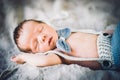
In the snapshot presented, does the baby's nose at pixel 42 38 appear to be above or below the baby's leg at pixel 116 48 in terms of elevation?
above

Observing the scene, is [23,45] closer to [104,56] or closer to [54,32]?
[54,32]

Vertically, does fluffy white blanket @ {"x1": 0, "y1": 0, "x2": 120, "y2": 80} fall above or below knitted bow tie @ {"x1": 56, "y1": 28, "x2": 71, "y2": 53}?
above

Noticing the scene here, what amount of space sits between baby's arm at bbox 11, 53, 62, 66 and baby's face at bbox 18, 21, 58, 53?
0.02 m

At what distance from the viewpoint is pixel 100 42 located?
0.88m

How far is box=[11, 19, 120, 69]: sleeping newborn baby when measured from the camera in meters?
0.86

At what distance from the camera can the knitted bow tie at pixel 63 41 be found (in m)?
0.89

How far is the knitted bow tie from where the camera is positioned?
0.89 metres

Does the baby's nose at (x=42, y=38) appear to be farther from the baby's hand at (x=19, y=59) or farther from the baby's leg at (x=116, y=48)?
the baby's leg at (x=116, y=48)

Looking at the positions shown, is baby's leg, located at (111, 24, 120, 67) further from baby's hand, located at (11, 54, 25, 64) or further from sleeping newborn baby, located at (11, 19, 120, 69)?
baby's hand, located at (11, 54, 25, 64)

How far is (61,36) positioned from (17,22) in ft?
0.46

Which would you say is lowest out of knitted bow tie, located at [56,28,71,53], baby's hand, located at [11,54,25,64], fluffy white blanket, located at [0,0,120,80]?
baby's hand, located at [11,54,25,64]

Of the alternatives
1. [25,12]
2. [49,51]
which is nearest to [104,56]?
[49,51]

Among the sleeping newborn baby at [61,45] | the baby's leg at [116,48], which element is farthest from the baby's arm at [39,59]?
the baby's leg at [116,48]

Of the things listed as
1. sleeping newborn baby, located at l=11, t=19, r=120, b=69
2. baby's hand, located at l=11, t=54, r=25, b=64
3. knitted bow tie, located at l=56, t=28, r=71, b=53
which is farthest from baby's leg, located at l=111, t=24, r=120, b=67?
baby's hand, located at l=11, t=54, r=25, b=64
